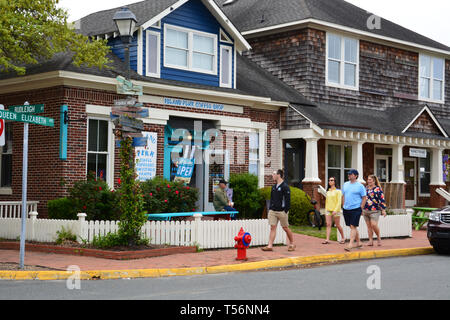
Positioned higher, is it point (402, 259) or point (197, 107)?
point (197, 107)

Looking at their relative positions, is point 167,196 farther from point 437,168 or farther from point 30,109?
point 437,168

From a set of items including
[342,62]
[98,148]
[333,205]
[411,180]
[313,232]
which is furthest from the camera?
[411,180]

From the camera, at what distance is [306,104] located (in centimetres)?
2348

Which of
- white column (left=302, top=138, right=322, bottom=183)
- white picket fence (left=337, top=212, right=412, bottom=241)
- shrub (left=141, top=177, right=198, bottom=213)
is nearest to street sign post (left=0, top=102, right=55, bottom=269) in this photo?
shrub (left=141, top=177, right=198, bottom=213)

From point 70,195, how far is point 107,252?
4.01m

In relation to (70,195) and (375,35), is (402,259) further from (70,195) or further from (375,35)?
(375,35)

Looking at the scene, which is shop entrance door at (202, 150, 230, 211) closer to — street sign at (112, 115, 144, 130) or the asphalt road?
street sign at (112, 115, 144, 130)

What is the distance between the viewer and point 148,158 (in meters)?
18.6

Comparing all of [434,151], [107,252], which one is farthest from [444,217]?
[434,151]

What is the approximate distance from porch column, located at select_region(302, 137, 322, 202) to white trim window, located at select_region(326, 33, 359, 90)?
3767 millimetres

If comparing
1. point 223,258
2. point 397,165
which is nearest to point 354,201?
point 223,258

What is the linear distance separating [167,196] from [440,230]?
6.68m

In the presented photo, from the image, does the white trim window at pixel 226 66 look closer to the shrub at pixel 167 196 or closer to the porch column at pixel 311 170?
the porch column at pixel 311 170

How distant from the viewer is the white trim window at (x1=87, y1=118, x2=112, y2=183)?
17734mm
